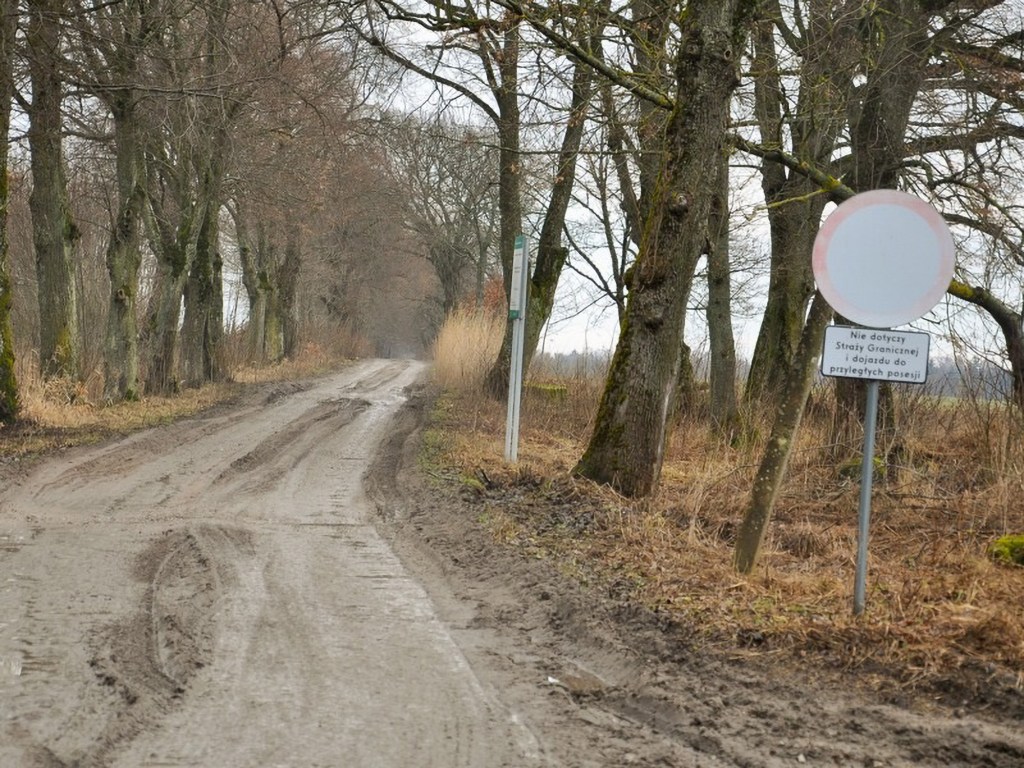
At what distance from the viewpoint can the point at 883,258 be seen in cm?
498

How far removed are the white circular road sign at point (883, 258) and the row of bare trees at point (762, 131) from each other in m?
1.08

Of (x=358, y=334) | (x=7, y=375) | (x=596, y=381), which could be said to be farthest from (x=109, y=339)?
(x=358, y=334)

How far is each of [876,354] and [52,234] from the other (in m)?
13.0

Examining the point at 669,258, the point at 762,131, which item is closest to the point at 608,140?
the point at 762,131

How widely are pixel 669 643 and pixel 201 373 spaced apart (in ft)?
61.6

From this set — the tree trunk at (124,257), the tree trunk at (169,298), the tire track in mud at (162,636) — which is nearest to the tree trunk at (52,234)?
the tree trunk at (124,257)

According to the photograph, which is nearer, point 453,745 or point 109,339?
point 453,745

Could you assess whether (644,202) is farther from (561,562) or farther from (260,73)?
(561,562)

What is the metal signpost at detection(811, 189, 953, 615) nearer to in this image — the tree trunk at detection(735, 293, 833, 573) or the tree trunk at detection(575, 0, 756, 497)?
the tree trunk at detection(735, 293, 833, 573)

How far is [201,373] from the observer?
22.0m

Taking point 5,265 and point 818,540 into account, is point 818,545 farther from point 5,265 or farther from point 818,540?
point 5,265

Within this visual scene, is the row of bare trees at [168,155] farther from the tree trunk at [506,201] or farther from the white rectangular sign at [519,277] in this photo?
the white rectangular sign at [519,277]

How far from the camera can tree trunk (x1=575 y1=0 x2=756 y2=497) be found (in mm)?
7914

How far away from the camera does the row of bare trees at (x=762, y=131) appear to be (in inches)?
320
